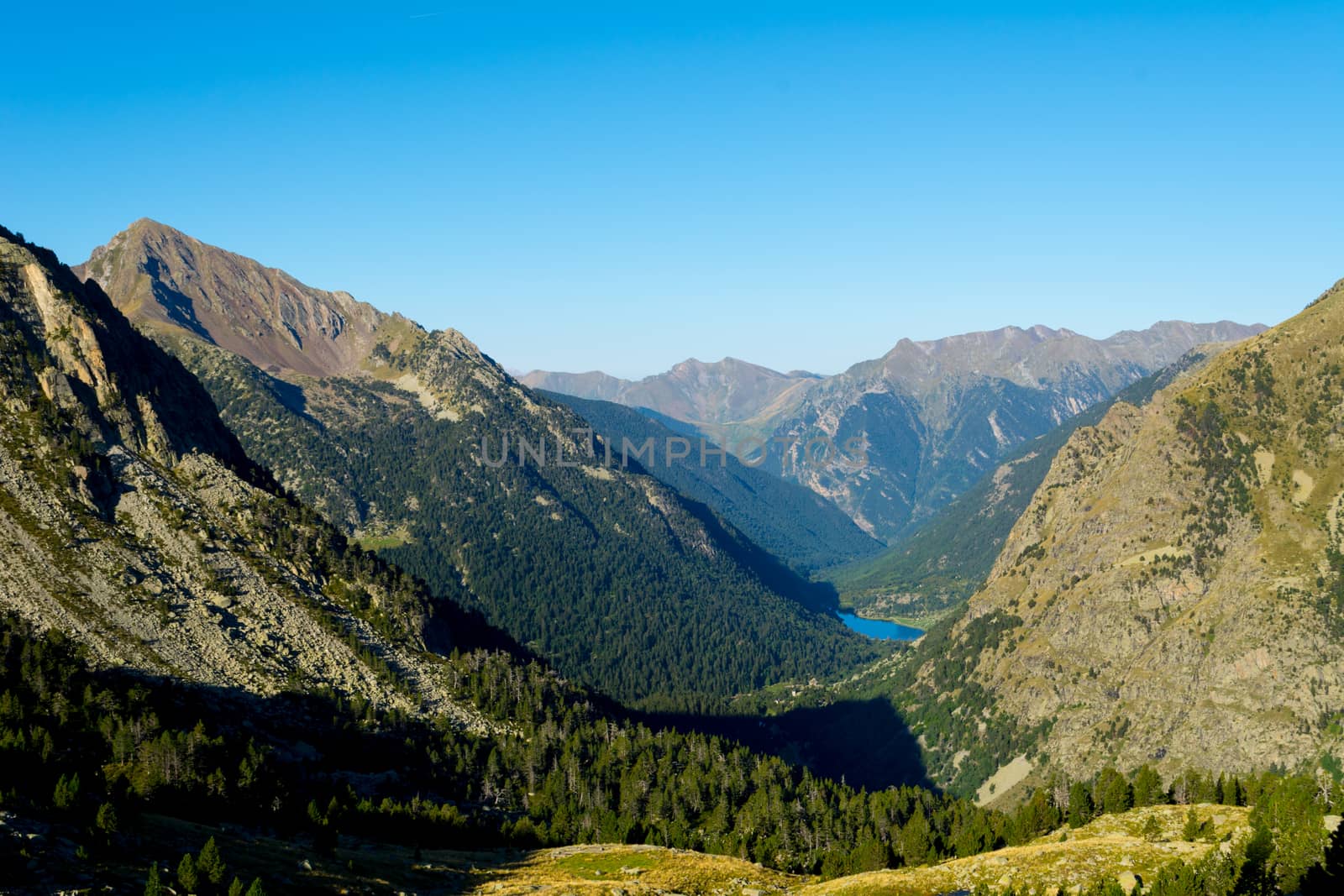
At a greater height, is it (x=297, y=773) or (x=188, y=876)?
(x=188, y=876)

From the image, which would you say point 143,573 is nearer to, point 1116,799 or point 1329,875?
point 1116,799

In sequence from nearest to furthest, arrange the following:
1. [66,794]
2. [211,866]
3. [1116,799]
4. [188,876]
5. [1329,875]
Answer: [188,876] → [211,866] → [1329,875] → [66,794] → [1116,799]

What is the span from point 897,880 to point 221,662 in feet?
402

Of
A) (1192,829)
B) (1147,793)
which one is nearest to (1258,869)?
(1192,829)

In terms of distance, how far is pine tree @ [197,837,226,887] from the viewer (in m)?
83.8

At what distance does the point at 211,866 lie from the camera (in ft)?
277

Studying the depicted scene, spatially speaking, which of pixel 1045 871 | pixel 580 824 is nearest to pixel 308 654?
pixel 580 824

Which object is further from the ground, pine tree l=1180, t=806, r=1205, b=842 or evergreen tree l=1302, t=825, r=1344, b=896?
evergreen tree l=1302, t=825, r=1344, b=896

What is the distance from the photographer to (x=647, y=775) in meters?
184

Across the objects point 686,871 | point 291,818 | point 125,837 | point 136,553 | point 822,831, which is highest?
point 136,553

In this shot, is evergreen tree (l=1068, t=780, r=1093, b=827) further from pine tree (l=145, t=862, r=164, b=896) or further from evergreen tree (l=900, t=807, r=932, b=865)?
pine tree (l=145, t=862, r=164, b=896)

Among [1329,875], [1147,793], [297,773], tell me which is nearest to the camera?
[1329,875]

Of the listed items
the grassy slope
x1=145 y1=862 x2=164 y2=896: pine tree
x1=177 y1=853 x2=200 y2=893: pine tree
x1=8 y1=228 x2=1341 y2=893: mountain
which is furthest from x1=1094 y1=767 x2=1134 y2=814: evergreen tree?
x1=145 y1=862 x2=164 y2=896: pine tree

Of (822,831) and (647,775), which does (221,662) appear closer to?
(647,775)
